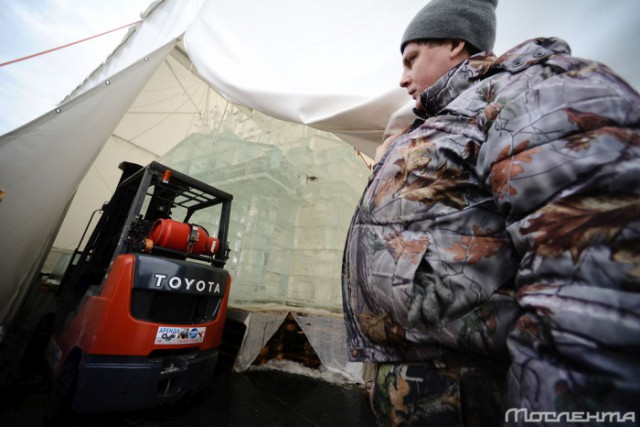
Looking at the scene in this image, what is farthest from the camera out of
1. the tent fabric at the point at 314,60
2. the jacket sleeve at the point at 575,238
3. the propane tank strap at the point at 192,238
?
the propane tank strap at the point at 192,238

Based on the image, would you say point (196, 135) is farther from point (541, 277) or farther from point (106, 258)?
point (541, 277)

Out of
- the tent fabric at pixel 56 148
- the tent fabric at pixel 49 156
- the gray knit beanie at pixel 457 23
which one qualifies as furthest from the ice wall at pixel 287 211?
the gray knit beanie at pixel 457 23

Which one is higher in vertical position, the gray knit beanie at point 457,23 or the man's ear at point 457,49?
the gray knit beanie at point 457,23

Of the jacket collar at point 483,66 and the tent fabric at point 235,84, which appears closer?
the jacket collar at point 483,66

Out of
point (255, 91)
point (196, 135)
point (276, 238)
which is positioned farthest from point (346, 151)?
point (196, 135)

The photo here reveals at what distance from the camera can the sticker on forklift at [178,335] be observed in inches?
82.6

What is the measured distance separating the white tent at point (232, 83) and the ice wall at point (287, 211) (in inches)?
82.0

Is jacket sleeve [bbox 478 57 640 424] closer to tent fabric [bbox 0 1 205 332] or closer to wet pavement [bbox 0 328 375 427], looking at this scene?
wet pavement [bbox 0 328 375 427]

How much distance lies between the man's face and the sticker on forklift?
7.94 feet

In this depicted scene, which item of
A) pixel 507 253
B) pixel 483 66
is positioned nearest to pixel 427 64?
pixel 483 66

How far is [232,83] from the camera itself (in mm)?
2387

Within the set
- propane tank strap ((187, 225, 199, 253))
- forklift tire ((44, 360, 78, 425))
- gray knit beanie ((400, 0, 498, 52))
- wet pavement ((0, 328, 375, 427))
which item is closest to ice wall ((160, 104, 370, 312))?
wet pavement ((0, 328, 375, 427))

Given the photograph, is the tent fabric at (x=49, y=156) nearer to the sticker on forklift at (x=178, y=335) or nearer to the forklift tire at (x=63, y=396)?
the forklift tire at (x=63, y=396)

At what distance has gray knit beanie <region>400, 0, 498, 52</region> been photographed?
1.25 meters
